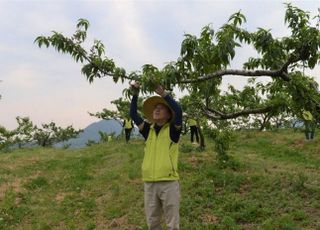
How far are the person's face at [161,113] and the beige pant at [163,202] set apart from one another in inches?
37.2

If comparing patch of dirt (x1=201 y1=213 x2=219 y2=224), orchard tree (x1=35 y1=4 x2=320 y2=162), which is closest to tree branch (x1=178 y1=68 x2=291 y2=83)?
orchard tree (x1=35 y1=4 x2=320 y2=162)

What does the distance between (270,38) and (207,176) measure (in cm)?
676

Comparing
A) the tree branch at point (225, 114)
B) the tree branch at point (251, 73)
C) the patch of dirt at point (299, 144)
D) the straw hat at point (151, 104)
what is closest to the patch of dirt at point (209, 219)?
the tree branch at point (225, 114)

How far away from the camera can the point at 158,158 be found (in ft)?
21.5

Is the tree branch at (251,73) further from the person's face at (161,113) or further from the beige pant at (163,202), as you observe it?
the beige pant at (163,202)

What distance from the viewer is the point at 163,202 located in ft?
21.6

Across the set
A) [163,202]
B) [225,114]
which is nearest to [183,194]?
[225,114]

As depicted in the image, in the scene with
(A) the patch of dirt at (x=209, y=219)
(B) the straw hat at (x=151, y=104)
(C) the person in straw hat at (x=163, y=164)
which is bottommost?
(A) the patch of dirt at (x=209, y=219)

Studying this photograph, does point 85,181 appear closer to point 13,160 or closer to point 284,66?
point 13,160

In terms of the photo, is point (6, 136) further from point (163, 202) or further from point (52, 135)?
point (163, 202)

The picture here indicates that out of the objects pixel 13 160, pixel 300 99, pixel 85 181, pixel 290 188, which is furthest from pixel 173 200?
pixel 13 160

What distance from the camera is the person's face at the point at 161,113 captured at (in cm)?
662

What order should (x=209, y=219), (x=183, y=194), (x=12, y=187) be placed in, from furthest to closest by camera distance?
(x=12, y=187)
(x=183, y=194)
(x=209, y=219)

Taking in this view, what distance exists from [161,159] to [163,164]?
0.08 meters
